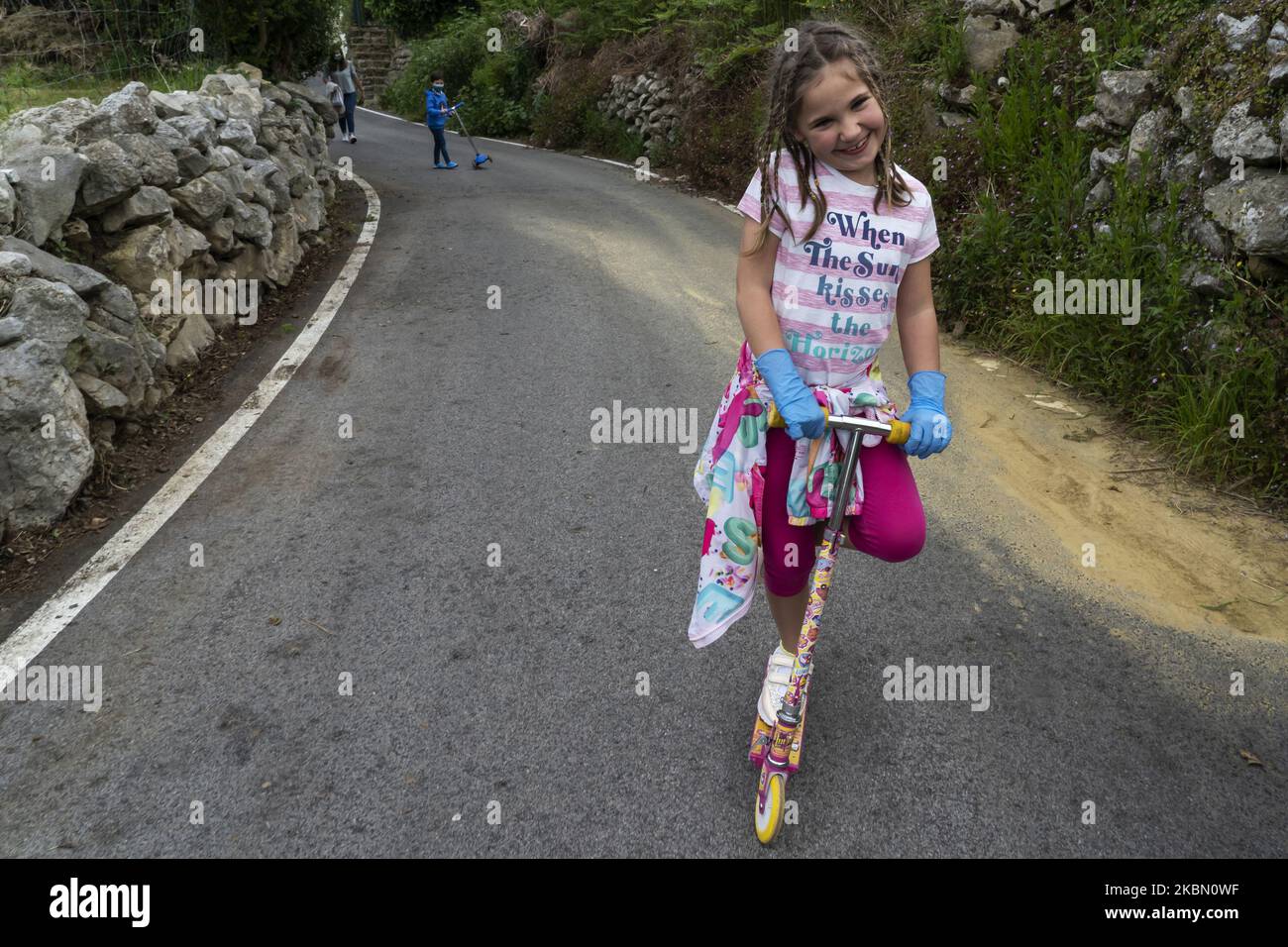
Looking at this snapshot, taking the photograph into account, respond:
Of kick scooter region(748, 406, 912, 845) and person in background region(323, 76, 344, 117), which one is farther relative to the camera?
person in background region(323, 76, 344, 117)

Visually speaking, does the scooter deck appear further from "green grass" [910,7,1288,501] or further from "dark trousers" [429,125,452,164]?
"dark trousers" [429,125,452,164]

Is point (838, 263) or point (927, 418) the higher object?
point (838, 263)

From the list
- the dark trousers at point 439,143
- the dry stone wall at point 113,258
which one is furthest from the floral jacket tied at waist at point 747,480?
the dark trousers at point 439,143

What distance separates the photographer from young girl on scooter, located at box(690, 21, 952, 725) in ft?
8.02

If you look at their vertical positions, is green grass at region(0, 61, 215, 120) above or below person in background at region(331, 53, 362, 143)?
above

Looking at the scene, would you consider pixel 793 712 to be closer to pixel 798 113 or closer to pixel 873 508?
pixel 873 508

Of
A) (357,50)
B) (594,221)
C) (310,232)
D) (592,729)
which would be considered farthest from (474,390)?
(357,50)

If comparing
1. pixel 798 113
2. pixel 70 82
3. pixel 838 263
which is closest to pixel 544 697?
pixel 838 263

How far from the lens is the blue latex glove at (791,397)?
2.40m

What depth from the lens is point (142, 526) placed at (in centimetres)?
469

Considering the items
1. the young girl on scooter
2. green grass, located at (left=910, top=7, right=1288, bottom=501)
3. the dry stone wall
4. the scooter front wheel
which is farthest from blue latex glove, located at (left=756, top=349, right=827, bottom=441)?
the dry stone wall

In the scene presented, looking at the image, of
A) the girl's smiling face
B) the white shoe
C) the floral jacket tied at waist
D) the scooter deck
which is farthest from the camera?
the white shoe

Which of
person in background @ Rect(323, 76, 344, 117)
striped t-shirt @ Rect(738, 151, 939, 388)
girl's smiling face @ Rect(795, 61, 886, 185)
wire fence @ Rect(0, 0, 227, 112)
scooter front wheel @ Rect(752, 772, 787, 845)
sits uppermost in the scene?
girl's smiling face @ Rect(795, 61, 886, 185)

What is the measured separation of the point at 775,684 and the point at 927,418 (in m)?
0.98
